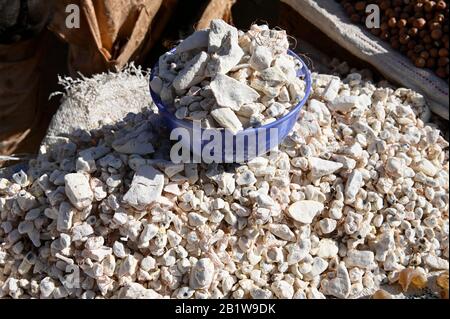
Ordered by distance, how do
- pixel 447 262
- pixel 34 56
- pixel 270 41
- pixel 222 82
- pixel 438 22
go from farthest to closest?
1. pixel 34 56
2. pixel 438 22
3. pixel 447 262
4. pixel 270 41
5. pixel 222 82

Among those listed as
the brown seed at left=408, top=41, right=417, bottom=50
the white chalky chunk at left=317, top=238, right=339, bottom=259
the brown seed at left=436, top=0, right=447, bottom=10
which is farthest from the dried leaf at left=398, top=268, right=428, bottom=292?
the brown seed at left=436, top=0, right=447, bottom=10

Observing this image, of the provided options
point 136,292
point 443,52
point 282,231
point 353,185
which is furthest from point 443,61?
point 136,292

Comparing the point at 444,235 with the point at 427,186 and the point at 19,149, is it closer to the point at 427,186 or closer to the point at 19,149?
the point at 427,186


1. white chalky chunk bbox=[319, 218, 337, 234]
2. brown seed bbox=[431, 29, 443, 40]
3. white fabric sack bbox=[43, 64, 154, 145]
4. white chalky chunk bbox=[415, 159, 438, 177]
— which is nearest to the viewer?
white chalky chunk bbox=[319, 218, 337, 234]

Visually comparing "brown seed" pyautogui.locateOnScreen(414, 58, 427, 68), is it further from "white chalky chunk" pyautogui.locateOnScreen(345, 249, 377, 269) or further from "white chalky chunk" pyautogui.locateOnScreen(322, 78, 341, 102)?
"white chalky chunk" pyautogui.locateOnScreen(345, 249, 377, 269)

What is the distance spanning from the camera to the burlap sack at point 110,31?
2.26m

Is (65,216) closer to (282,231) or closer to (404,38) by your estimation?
(282,231)

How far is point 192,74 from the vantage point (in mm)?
1689

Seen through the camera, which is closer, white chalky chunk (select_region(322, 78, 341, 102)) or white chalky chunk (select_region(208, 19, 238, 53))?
white chalky chunk (select_region(208, 19, 238, 53))

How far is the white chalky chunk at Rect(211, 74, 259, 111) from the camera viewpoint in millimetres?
1654

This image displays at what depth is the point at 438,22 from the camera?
6.97 ft

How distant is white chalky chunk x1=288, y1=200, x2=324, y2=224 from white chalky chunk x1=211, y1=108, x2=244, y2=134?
30 centimetres

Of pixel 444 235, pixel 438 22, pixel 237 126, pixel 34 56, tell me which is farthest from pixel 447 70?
pixel 34 56
